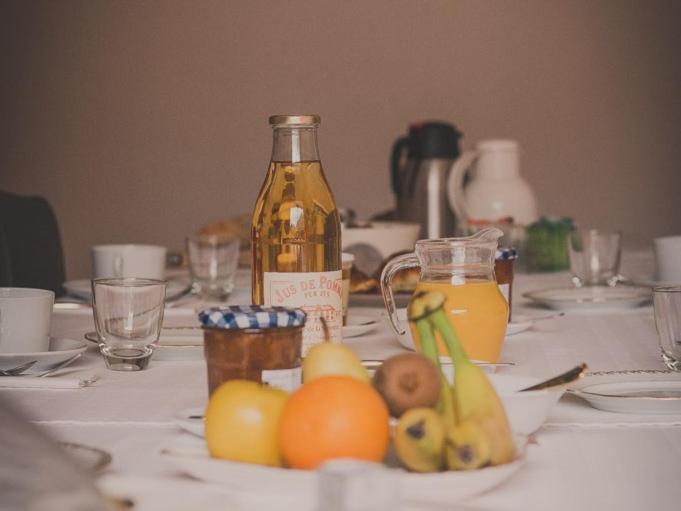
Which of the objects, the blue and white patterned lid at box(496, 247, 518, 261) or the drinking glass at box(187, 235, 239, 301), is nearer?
the blue and white patterned lid at box(496, 247, 518, 261)

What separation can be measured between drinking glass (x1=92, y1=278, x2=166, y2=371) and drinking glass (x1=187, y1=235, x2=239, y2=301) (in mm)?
761

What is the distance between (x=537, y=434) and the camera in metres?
0.92

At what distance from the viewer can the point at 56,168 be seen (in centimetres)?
473

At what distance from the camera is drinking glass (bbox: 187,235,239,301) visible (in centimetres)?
203

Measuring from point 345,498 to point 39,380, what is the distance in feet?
2.22

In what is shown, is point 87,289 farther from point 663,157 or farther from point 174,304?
point 663,157

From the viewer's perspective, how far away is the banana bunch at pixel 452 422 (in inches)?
27.6

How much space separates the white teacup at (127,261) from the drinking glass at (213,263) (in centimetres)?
8

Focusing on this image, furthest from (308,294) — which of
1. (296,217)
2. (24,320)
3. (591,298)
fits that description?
(591,298)

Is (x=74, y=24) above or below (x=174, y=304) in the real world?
above

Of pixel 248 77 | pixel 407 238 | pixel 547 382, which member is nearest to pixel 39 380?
pixel 547 382

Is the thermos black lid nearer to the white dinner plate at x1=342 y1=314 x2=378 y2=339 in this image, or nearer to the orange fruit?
the white dinner plate at x1=342 y1=314 x2=378 y2=339

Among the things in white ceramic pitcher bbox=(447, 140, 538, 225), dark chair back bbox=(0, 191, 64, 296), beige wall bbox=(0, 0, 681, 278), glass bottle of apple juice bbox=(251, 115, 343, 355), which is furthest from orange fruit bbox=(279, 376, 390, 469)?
beige wall bbox=(0, 0, 681, 278)

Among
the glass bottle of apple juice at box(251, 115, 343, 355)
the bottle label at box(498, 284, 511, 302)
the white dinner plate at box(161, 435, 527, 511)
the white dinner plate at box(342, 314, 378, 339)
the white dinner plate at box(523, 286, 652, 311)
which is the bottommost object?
the white dinner plate at box(523, 286, 652, 311)
